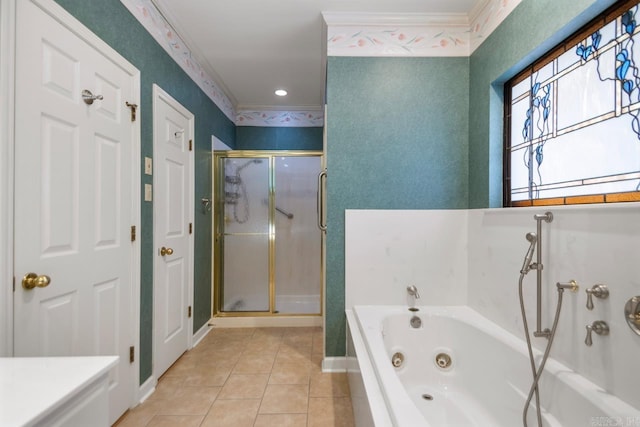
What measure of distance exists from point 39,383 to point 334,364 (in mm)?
1757

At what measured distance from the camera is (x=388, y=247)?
2.13m

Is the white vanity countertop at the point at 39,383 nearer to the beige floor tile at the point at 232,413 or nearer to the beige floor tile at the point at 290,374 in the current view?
the beige floor tile at the point at 232,413

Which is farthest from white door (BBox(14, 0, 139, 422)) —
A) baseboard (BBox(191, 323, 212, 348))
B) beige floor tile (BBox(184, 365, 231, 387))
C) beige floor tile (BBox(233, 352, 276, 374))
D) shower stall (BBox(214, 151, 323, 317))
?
shower stall (BBox(214, 151, 323, 317))

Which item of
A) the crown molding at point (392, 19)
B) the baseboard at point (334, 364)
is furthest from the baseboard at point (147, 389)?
A: the crown molding at point (392, 19)

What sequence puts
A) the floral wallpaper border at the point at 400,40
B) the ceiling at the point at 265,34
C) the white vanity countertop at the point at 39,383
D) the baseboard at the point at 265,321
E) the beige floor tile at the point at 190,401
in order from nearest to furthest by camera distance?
1. the white vanity countertop at the point at 39,383
2. the beige floor tile at the point at 190,401
3. the ceiling at the point at 265,34
4. the floral wallpaper border at the point at 400,40
5. the baseboard at the point at 265,321

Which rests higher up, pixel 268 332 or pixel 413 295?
pixel 413 295

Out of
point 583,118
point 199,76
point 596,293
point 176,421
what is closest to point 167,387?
point 176,421

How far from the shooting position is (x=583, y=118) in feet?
4.45

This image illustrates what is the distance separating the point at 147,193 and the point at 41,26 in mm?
926

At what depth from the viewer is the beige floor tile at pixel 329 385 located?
1.90 m

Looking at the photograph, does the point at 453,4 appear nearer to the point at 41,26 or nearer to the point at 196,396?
the point at 41,26

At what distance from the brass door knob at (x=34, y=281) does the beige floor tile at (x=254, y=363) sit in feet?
4.58

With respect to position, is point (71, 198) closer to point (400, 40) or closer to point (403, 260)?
point (403, 260)

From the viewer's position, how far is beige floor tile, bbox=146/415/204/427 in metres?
1.61
